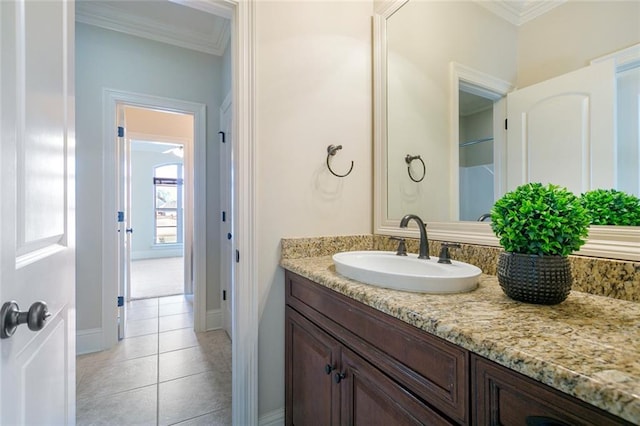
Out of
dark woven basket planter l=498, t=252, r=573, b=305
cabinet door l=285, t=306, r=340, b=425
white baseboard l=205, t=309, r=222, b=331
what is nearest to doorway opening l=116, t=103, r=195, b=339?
white baseboard l=205, t=309, r=222, b=331

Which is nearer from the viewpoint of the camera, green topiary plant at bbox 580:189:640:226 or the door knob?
the door knob

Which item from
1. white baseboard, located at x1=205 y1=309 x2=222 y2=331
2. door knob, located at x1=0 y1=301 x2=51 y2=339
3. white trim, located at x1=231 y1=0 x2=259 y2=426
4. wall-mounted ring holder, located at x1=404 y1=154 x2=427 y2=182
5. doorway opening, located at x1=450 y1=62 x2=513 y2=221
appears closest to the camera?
door knob, located at x1=0 y1=301 x2=51 y2=339

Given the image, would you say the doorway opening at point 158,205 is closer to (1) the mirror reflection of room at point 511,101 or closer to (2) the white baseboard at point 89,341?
(2) the white baseboard at point 89,341

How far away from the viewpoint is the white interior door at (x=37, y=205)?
541 mm

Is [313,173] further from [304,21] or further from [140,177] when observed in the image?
[140,177]

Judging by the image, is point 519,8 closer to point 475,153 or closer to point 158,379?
point 475,153

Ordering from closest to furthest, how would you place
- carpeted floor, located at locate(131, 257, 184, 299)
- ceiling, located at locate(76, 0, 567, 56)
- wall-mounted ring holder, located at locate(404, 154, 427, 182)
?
1. wall-mounted ring holder, located at locate(404, 154, 427, 182)
2. ceiling, located at locate(76, 0, 567, 56)
3. carpeted floor, located at locate(131, 257, 184, 299)

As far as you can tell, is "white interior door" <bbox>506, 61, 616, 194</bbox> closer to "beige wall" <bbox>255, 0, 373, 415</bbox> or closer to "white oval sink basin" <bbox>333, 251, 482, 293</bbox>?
"white oval sink basin" <bbox>333, 251, 482, 293</bbox>

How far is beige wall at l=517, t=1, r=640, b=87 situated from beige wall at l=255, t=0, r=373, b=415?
76cm

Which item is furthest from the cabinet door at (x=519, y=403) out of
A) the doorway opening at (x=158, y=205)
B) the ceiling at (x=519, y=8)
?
the doorway opening at (x=158, y=205)

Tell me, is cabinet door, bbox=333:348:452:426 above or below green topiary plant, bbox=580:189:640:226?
below

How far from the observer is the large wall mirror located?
33.3 inches

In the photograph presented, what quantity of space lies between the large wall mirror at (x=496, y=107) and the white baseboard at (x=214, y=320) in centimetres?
196

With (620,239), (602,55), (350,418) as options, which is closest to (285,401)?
(350,418)
